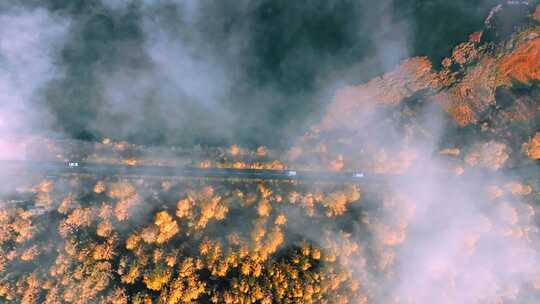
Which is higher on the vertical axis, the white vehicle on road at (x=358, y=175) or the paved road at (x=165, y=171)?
the paved road at (x=165, y=171)

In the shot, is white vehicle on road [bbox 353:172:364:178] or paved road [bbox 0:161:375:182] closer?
paved road [bbox 0:161:375:182]

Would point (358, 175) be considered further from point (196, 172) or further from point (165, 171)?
point (165, 171)

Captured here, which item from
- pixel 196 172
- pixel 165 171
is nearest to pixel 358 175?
pixel 196 172

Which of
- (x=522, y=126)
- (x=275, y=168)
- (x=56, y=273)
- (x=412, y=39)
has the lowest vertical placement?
(x=56, y=273)

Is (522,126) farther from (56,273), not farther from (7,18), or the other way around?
(7,18)

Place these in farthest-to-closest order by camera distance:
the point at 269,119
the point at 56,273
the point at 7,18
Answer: the point at 269,119, the point at 7,18, the point at 56,273

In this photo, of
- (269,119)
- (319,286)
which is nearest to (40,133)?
(269,119)

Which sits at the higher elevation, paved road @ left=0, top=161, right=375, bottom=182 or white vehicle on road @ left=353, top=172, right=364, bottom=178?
paved road @ left=0, top=161, right=375, bottom=182

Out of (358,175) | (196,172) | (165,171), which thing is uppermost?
(165,171)
